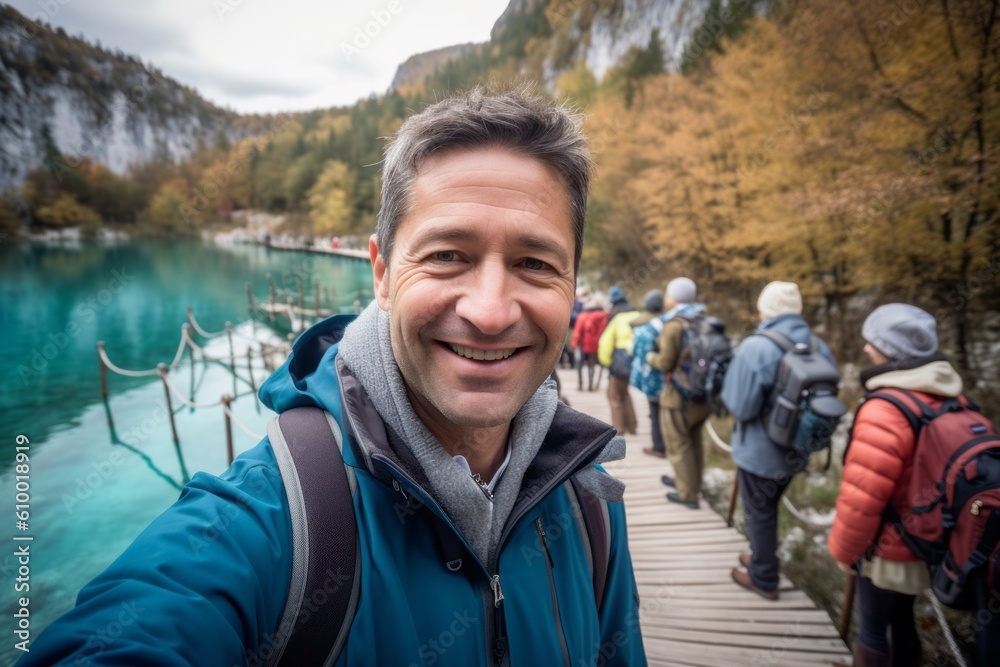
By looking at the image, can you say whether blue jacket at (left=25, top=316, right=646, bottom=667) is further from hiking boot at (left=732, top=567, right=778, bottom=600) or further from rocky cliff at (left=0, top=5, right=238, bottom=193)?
rocky cliff at (left=0, top=5, right=238, bottom=193)

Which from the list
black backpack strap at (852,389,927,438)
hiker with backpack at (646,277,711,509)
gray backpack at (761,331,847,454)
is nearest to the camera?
black backpack strap at (852,389,927,438)

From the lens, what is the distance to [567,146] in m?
1.19

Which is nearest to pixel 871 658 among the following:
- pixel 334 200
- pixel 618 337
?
pixel 618 337

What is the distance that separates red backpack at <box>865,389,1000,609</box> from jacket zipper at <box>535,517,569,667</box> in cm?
230

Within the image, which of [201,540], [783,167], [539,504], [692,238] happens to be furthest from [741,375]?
[692,238]

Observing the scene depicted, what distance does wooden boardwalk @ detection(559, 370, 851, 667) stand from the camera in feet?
10.6

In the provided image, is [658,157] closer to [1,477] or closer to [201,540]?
[201,540]

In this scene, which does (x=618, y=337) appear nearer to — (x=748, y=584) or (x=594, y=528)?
(x=748, y=584)

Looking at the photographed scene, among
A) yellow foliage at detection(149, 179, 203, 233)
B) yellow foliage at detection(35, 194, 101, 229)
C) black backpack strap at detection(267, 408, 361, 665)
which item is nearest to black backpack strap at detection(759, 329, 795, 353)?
black backpack strap at detection(267, 408, 361, 665)

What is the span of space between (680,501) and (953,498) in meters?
3.00

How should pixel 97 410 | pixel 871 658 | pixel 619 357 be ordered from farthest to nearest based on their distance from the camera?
1. pixel 97 410
2. pixel 619 357
3. pixel 871 658

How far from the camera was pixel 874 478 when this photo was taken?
235cm

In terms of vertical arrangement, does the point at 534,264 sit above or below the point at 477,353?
above

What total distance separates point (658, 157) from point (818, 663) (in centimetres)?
1367
